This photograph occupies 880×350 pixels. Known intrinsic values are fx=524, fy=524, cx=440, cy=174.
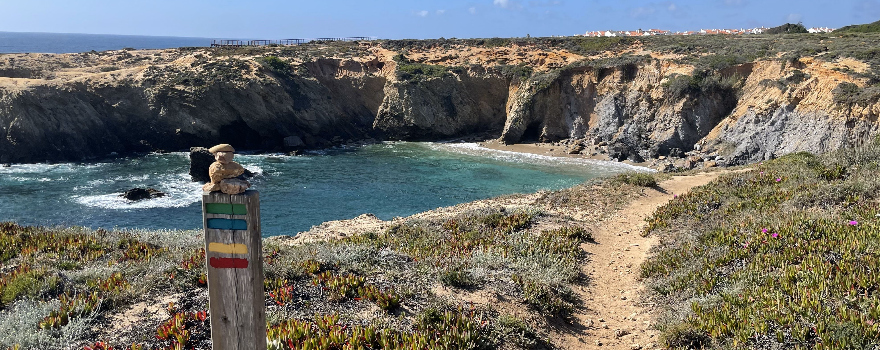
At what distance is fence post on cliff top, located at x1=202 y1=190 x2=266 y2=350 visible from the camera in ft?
11.6

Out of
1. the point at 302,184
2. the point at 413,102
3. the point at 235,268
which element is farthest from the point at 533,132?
the point at 235,268

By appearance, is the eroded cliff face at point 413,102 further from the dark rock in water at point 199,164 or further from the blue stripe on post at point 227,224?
the blue stripe on post at point 227,224

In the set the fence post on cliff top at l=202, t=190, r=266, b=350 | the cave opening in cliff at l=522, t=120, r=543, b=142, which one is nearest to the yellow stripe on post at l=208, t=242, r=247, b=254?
the fence post on cliff top at l=202, t=190, r=266, b=350

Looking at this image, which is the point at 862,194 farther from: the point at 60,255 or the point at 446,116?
the point at 446,116

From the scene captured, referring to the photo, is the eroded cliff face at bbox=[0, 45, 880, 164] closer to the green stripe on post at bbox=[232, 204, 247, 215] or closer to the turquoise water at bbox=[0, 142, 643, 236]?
the turquoise water at bbox=[0, 142, 643, 236]

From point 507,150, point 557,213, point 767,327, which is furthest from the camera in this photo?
point 507,150

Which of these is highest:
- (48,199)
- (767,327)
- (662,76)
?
(662,76)

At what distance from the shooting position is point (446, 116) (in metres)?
48.2

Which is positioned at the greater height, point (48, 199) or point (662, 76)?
point (662, 76)

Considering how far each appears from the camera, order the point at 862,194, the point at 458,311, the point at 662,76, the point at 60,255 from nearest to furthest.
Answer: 1. the point at 458,311
2. the point at 60,255
3. the point at 862,194
4. the point at 662,76

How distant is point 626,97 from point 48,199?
39.3 meters

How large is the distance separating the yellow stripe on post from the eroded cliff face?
3514 centimetres

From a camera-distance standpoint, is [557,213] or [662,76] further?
[662,76]

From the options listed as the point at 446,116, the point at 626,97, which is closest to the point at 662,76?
the point at 626,97
